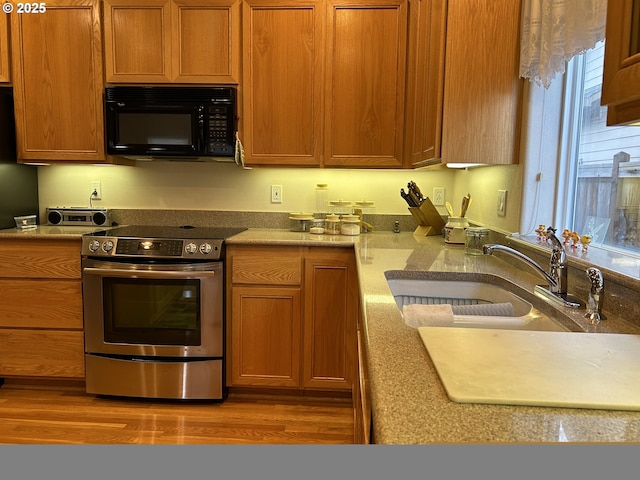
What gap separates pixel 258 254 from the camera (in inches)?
93.4

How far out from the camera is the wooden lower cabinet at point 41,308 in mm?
2424

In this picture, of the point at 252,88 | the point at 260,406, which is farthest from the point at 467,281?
the point at 252,88

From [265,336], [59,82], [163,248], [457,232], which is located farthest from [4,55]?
[457,232]

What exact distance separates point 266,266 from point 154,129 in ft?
3.27

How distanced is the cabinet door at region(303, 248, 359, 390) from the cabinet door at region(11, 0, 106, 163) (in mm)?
1426

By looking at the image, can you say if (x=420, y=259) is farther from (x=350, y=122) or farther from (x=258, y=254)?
(x=350, y=122)

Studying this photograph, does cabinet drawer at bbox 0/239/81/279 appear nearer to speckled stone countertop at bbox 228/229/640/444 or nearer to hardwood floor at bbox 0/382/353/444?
hardwood floor at bbox 0/382/353/444

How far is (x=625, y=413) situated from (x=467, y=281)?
101 centimetres

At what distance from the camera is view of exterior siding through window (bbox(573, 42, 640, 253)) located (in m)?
1.47

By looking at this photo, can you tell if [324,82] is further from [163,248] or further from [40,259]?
[40,259]

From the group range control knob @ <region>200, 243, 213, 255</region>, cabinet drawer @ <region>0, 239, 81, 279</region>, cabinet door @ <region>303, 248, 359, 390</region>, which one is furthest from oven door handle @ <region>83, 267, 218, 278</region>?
cabinet door @ <region>303, 248, 359, 390</region>

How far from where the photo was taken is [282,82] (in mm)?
2562

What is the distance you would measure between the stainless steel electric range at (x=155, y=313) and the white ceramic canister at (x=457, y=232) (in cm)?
116

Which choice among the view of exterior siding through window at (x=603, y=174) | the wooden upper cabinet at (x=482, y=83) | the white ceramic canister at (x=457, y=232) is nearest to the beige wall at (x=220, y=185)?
the white ceramic canister at (x=457, y=232)
